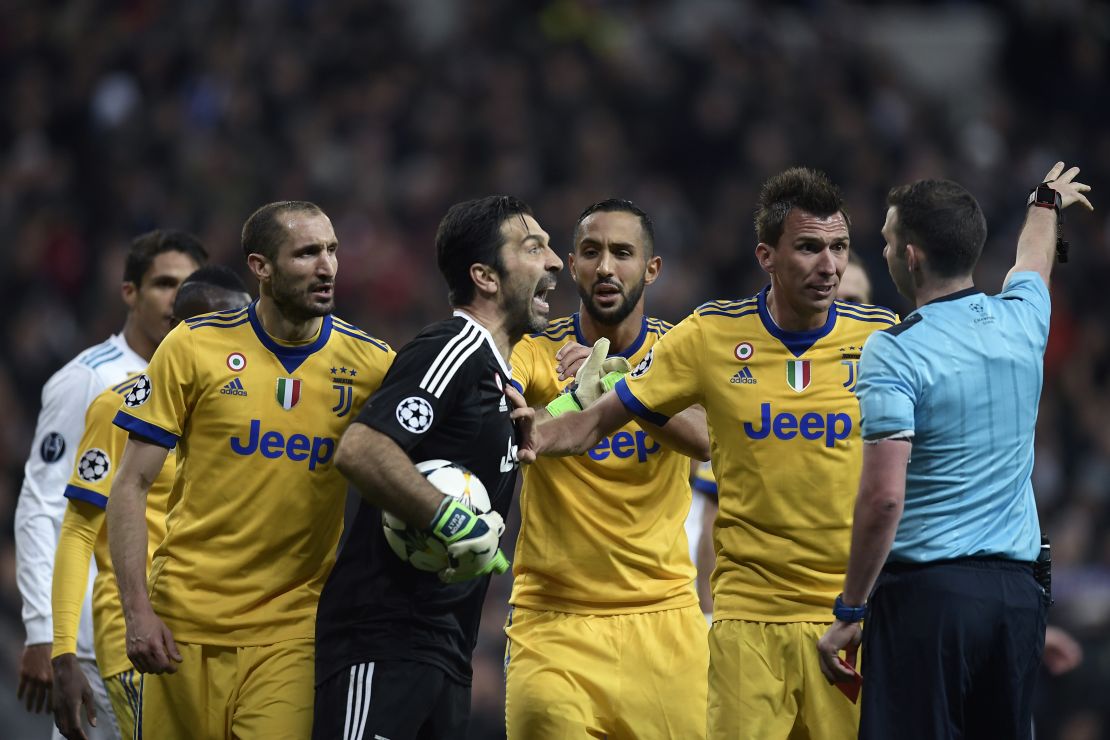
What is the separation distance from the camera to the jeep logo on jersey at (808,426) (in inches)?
238

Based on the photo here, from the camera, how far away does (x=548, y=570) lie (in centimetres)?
646

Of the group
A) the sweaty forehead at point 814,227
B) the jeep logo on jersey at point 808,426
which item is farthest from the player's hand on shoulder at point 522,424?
the sweaty forehead at point 814,227

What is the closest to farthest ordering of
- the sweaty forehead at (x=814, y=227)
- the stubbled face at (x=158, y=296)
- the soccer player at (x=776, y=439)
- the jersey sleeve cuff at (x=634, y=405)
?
the soccer player at (x=776, y=439), the sweaty forehead at (x=814, y=227), the jersey sleeve cuff at (x=634, y=405), the stubbled face at (x=158, y=296)

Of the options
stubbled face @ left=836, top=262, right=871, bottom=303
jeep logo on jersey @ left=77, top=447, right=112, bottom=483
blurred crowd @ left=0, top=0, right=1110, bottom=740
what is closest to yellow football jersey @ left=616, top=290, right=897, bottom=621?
stubbled face @ left=836, top=262, right=871, bottom=303

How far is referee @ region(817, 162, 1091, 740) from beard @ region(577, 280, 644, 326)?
1.52 meters

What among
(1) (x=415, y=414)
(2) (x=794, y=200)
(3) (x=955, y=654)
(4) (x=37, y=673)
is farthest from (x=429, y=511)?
(4) (x=37, y=673)

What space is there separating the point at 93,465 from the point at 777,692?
3.03 m

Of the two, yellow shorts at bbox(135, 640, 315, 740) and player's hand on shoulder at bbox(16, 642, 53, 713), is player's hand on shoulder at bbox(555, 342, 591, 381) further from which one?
player's hand on shoulder at bbox(16, 642, 53, 713)

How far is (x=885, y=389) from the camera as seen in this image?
5141 millimetres

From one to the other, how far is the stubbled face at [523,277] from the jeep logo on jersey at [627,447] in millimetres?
836

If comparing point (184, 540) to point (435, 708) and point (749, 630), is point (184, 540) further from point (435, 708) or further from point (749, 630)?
point (749, 630)

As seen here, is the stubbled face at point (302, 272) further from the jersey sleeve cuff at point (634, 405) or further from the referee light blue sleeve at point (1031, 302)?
the referee light blue sleeve at point (1031, 302)

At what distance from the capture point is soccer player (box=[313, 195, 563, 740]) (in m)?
5.18

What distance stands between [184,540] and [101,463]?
102cm
